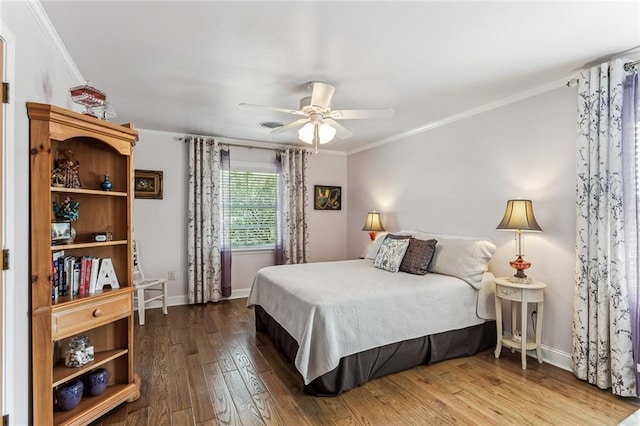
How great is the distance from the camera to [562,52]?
2.17 meters

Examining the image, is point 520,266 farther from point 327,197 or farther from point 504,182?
point 327,197

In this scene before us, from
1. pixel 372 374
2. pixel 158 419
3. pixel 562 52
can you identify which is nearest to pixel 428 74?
pixel 562 52

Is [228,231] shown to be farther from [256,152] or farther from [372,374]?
[372,374]

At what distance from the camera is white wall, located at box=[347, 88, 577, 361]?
2625mm

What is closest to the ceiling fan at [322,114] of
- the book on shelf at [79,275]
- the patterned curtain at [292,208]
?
the book on shelf at [79,275]

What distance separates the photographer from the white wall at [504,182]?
262cm

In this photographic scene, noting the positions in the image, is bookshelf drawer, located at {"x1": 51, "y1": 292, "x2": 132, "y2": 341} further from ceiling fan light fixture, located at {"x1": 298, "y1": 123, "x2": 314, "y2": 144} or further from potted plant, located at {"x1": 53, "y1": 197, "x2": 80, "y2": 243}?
ceiling fan light fixture, located at {"x1": 298, "y1": 123, "x2": 314, "y2": 144}

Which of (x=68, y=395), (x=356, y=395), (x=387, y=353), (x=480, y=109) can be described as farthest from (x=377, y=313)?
(x=480, y=109)

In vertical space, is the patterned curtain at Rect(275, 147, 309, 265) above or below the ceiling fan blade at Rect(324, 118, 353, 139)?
below

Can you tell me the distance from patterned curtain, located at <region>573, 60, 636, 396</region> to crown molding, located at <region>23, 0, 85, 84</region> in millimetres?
3600

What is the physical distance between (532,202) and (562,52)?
1.25 metres

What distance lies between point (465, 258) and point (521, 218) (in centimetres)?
63

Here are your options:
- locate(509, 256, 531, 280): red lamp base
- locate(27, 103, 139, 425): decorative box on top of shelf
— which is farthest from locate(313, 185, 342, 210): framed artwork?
locate(27, 103, 139, 425): decorative box on top of shelf

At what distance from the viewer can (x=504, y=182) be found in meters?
3.10
